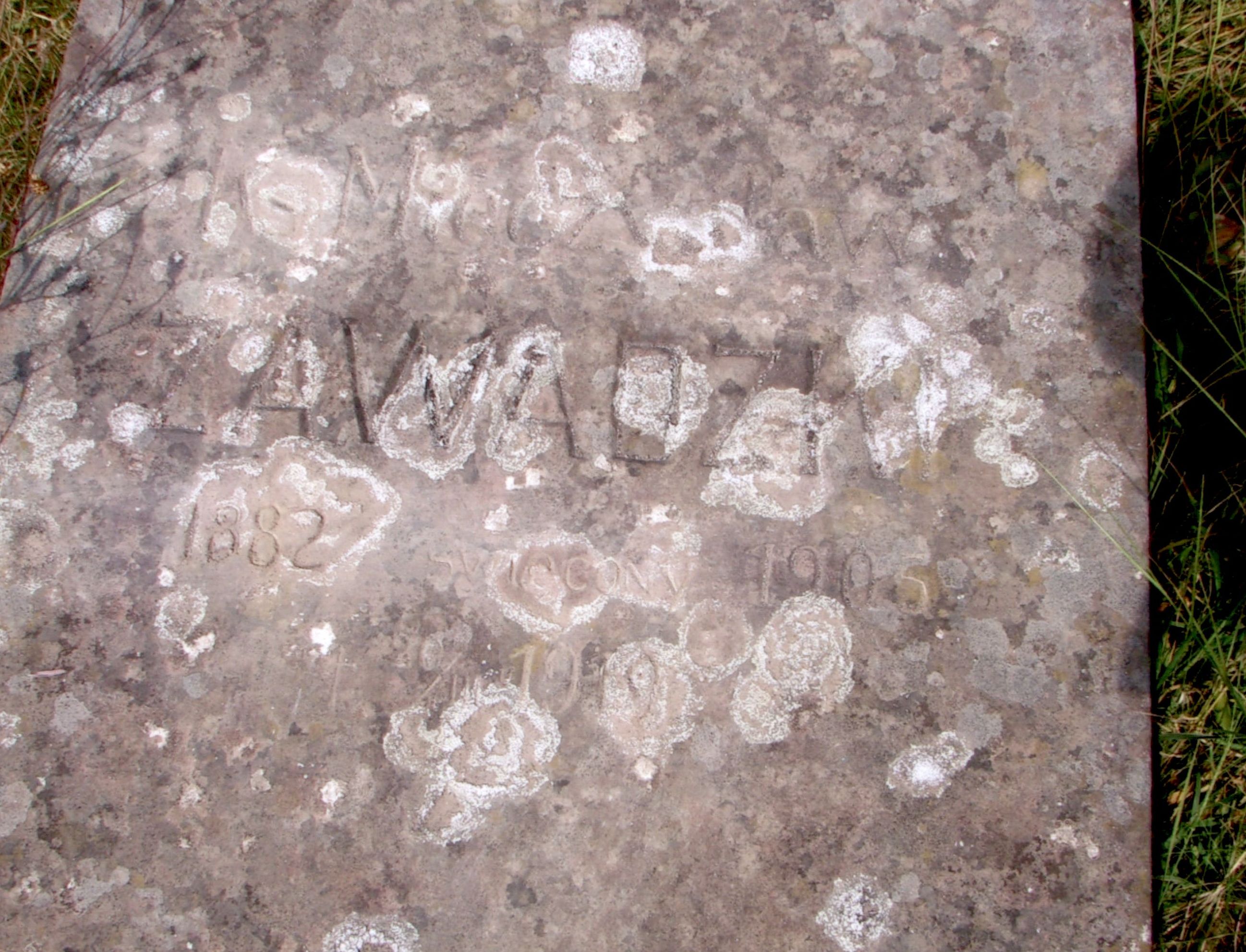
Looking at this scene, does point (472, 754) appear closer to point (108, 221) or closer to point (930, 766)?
point (930, 766)

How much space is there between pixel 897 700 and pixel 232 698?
3.79ft

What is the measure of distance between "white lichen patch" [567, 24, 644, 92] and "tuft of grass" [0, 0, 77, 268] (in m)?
1.30

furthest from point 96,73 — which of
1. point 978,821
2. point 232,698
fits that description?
point 978,821

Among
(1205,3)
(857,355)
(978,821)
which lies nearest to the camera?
(978,821)

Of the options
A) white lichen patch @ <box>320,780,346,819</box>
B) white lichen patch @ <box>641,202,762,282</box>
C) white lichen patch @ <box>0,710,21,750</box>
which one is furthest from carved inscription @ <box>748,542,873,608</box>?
white lichen patch @ <box>0,710,21,750</box>

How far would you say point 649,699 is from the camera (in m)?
1.61

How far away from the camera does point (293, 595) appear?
5.33ft

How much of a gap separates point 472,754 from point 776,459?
0.75m

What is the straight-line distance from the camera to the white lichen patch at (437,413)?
1.67 metres

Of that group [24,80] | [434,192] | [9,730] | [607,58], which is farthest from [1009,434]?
[24,80]

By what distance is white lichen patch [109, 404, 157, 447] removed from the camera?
1.64m

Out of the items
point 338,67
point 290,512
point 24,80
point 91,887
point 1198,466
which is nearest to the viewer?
point 91,887

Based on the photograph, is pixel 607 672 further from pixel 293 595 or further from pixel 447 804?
pixel 293 595

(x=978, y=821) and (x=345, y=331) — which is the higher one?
(x=345, y=331)
